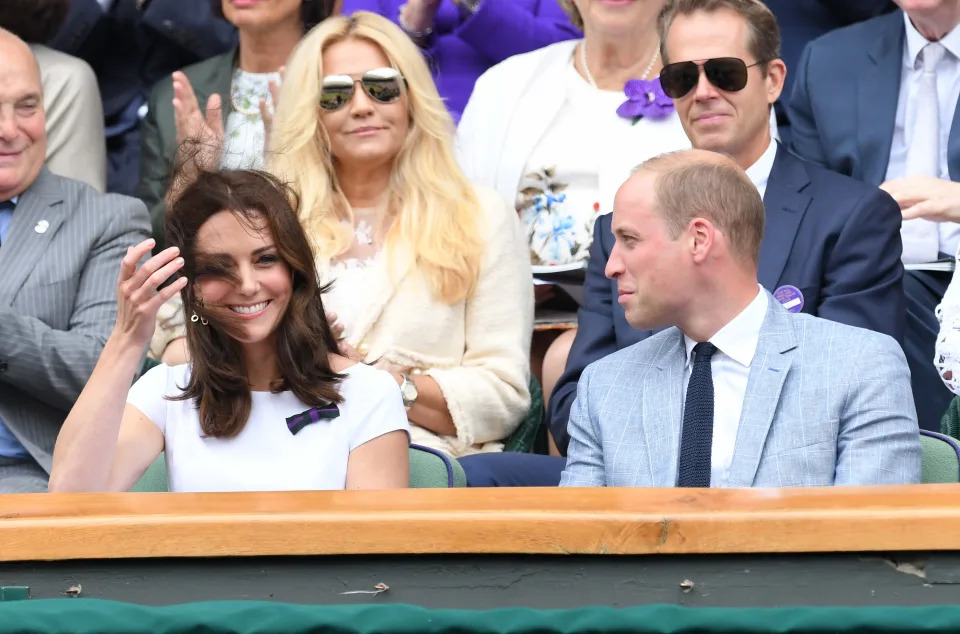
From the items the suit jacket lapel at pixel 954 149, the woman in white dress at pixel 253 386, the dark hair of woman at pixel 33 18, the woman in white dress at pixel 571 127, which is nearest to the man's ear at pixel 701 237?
the woman in white dress at pixel 253 386

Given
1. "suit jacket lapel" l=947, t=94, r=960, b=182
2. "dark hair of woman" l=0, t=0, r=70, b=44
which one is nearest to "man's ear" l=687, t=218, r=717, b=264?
"suit jacket lapel" l=947, t=94, r=960, b=182

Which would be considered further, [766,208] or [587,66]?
[587,66]

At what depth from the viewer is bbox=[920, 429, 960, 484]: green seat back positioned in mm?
2469

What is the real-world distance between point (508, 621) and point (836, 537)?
403 millimetres

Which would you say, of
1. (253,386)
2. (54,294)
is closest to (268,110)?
(54,294)

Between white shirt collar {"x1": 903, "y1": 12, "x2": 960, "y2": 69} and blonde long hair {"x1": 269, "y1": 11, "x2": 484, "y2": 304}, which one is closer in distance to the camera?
blonde long hair {"x1": 269, "y1": 11, "x2": 484, "y2": 304}

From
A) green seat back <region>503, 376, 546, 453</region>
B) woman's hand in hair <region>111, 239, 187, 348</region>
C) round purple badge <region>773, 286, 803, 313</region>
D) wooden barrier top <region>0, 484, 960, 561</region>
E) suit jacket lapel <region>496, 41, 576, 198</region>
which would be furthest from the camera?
suit jacket lapel <region>496, 41, 576, 198</region>

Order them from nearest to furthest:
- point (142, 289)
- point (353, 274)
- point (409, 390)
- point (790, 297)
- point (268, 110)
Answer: point (142, 289)
point (790, 297)
point (409, 390)
point (353, 274)
point (268, 110)

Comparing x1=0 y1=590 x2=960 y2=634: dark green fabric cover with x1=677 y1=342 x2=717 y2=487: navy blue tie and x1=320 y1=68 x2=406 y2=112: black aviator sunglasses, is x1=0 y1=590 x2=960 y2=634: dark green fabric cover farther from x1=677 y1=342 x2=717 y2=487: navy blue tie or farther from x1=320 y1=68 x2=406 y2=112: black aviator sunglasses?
x1=320 y1=68 x2=406 y2=112: black aviator sunglasses

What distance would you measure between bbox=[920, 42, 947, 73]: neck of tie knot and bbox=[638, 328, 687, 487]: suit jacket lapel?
1.53m

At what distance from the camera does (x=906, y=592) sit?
1.71 metres

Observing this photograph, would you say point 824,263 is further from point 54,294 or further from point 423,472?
point 54,294

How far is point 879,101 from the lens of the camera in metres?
3.84

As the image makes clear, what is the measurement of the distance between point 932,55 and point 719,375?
1.60m
